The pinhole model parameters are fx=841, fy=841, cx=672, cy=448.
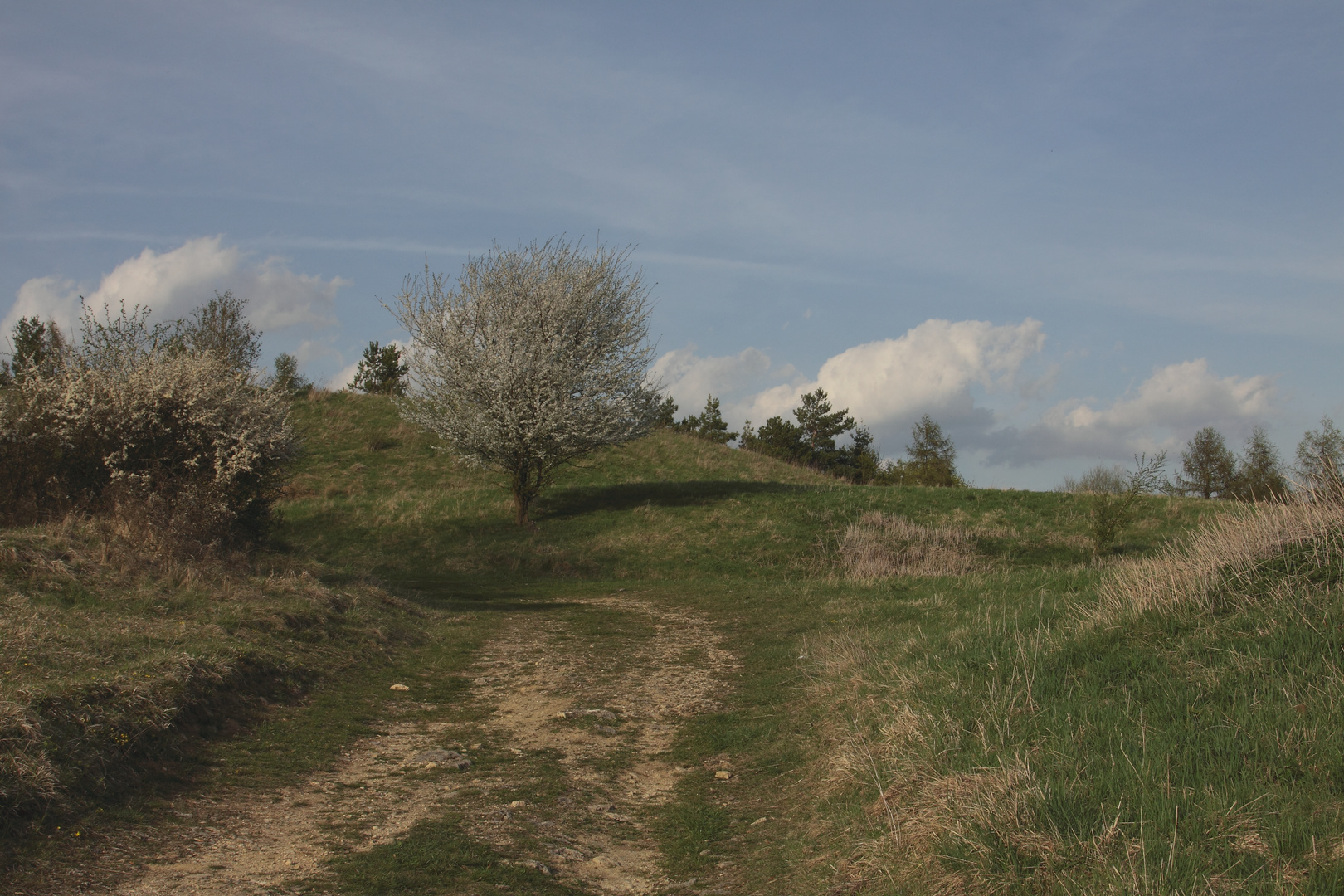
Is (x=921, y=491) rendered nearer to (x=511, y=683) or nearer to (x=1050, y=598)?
(x=1050, y=598)

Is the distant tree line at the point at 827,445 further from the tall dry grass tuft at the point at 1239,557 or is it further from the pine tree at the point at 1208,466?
the tall dry grass tuft at the point at 1239,557

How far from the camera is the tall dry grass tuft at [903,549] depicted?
21359 mm

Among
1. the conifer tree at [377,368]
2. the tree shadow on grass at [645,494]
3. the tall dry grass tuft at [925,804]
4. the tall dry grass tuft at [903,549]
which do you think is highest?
the conifer tree at [377,368]

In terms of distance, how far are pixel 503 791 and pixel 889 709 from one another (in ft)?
11.3

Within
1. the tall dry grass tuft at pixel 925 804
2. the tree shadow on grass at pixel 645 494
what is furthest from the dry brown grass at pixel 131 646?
the tree shadow on grass at pixel 645 494

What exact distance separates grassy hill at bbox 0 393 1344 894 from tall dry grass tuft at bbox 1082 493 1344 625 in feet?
0.10

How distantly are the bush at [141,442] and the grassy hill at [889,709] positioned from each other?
51.1 inches

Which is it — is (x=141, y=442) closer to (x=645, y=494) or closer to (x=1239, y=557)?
(x=1239, y=557)

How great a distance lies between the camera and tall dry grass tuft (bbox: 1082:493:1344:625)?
7582mm

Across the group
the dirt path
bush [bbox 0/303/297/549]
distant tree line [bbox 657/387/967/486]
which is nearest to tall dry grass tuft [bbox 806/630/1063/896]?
the dirt path

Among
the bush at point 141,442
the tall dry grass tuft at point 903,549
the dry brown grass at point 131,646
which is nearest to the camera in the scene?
the dry brown grass at point 131,646

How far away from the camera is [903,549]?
23.5 meters

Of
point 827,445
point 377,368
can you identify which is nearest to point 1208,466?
point 827,445

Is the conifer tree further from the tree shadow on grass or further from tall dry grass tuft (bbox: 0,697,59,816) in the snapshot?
tall dry grass tuft (bbox: 0,697,59,816)
